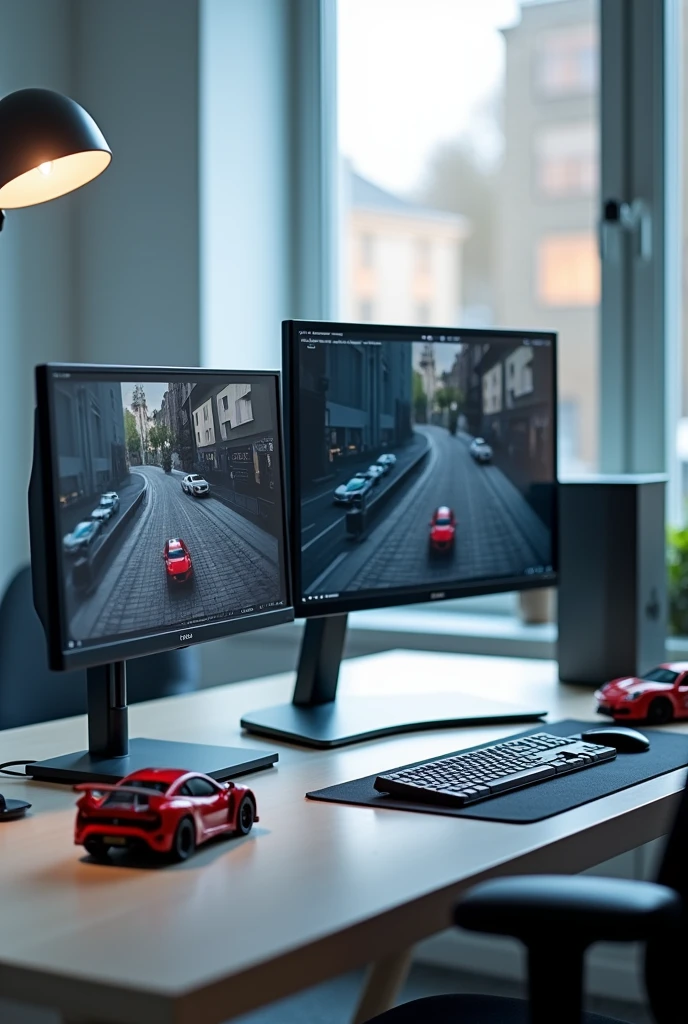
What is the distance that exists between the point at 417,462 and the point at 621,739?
0.51 m

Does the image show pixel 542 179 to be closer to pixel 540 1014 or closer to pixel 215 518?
pixel 215 518

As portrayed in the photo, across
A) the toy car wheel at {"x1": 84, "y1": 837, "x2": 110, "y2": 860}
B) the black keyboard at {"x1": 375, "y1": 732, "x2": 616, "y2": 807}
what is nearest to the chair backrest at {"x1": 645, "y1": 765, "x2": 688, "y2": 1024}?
the black keyboard at {"x1": 375, "y1": 732, "x2": 616, "y2": 807}

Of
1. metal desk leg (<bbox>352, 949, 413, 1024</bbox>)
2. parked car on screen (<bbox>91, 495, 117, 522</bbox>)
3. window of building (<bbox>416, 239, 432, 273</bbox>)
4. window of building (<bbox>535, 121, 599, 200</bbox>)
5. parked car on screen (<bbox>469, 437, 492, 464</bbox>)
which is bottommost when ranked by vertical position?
metal desk leg (<bbox>352, 949, 413, 1024</bbox>)

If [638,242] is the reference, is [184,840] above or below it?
below

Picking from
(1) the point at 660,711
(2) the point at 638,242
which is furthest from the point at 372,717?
(2) the point at 638,242

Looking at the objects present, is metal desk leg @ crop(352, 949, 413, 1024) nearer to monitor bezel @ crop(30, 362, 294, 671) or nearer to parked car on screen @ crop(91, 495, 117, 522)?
monitor bezel @ crop(30, 362, 294, 671)

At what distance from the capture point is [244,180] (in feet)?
10.4

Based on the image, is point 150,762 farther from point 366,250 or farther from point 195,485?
point 366,250

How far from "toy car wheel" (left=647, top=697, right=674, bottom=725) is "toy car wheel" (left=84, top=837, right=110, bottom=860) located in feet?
3.01

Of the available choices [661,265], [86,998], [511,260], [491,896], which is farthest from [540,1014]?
[511,260]

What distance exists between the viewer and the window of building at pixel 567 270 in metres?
3.02

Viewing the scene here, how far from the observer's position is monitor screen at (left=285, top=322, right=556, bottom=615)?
1.84 meters

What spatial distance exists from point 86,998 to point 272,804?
1.71 feet

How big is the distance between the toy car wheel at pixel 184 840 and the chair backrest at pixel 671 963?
0.45 metres
